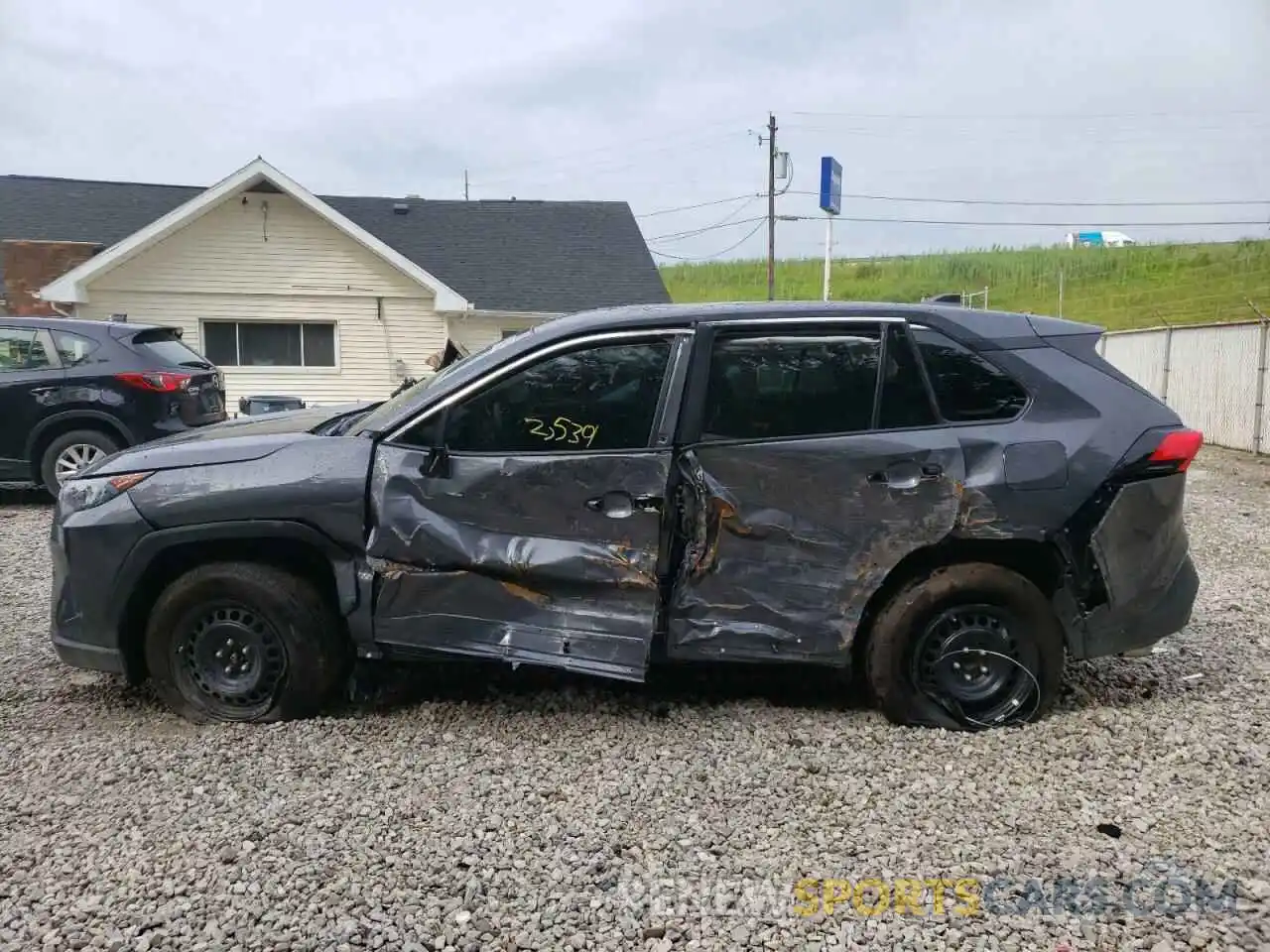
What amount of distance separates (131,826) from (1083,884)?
3.02 m

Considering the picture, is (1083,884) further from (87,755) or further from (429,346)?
(429,346)

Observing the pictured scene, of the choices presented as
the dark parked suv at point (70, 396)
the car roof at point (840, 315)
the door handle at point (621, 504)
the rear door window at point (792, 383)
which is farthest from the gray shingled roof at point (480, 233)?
the door handle at point (621, 504)

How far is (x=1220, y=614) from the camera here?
5477 millimetres

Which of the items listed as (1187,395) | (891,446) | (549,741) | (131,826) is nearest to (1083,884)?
(891,446)

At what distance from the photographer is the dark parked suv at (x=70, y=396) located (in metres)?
8.45

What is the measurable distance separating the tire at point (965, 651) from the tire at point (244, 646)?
223 centimetres

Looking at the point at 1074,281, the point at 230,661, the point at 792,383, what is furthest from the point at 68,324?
the point at 1074,281

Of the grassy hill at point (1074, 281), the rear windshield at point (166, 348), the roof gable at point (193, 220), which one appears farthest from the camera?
the grassy hill at point (1074, 281)

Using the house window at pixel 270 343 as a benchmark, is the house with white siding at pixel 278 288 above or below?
above

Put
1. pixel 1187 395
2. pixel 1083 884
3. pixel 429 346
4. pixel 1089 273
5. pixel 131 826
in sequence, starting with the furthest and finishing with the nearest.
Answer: pixel 1089 273 < pixel 429 346 < pixel 1187 395 < pixel 131 826 < pixel 1083 884

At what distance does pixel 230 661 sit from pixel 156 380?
5583 millimetres

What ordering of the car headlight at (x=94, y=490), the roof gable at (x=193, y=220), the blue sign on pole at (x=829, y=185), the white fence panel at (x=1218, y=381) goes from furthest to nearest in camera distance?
the blue sign on pole at (x=829, y=185)
the roof gable at (x=193, y=220)
the white fence panel at (x=1218, y=381)
the car headlight at (x=94, y=490)

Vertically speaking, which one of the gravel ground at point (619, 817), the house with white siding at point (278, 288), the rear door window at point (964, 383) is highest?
the house with white siding at point (278, 288)

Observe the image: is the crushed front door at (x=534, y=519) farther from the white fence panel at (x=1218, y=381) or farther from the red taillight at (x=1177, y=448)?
the white fence panel at (x=1218, y=381)
